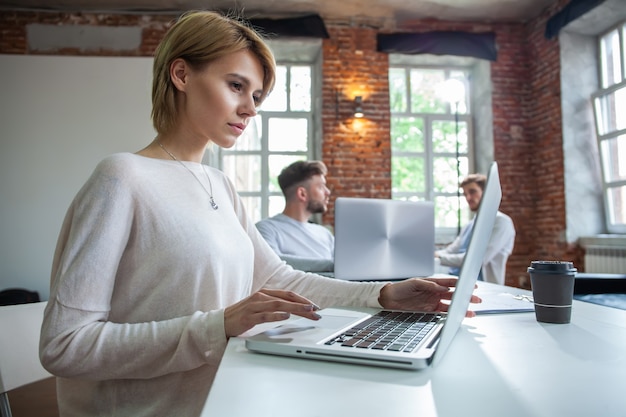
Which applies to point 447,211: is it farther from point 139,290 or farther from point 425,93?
point 139,290

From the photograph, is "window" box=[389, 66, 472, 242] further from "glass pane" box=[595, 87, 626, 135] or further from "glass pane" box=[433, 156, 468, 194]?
"glass pane" box=[595, 87, 626, 135]

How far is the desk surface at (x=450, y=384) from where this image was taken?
0.44 meters

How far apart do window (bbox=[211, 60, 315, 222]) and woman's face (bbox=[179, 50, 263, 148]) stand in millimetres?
4627

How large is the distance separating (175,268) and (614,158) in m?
5.34

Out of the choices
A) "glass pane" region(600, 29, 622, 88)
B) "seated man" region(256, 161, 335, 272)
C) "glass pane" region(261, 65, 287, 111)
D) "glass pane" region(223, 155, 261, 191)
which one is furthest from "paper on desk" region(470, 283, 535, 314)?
"glass pane" region(261, 65, 287, 111)

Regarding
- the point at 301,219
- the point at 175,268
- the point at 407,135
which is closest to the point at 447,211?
the point at 407,135

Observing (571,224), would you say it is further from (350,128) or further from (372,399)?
(372,399)

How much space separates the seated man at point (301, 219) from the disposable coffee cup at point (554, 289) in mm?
1921

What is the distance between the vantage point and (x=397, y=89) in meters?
5.99

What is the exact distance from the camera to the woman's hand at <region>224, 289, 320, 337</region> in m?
0.69

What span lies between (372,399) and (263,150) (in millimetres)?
5422

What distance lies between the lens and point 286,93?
5.89 metres

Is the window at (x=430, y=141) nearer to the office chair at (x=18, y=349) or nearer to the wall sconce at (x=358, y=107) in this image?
the wall sconce at (x=358, y=107)

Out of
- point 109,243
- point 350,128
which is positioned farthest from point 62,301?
point 350,128
